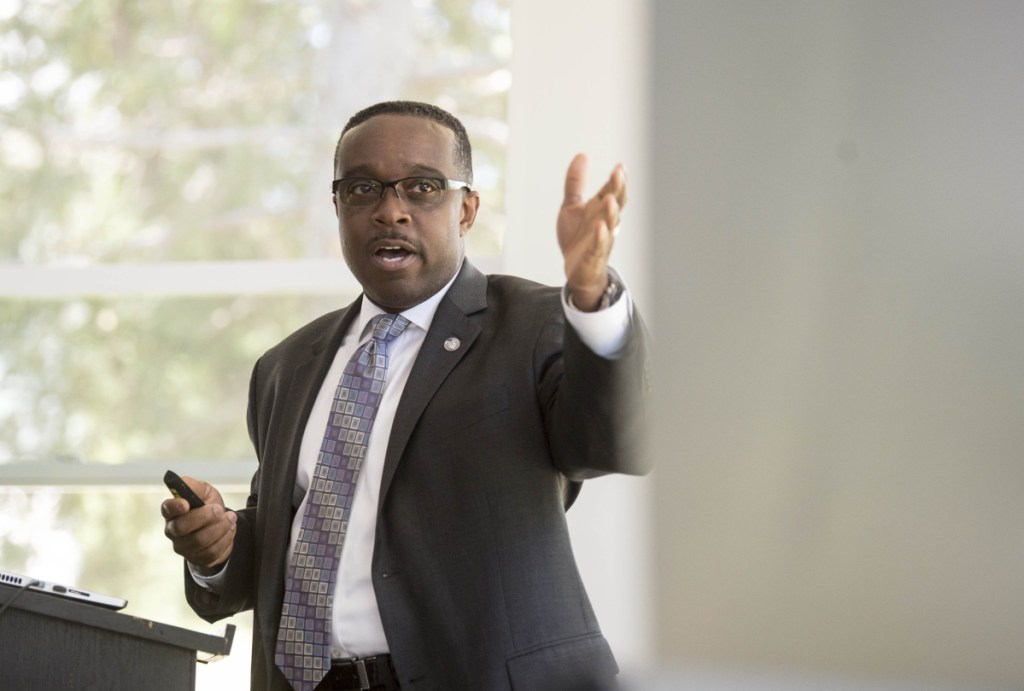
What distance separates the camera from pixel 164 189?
5.36 m

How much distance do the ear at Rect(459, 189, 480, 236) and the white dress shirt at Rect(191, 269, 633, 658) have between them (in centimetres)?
12

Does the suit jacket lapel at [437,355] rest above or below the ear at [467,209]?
below

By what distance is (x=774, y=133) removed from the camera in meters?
0.48

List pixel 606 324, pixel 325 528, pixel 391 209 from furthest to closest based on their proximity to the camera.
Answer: pixel 391 209 → pixel 325 528 → pixel 606 324

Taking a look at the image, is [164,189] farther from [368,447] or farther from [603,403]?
[603,403]

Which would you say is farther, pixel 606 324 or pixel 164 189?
pixel 164 189

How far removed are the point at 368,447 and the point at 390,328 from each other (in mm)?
228

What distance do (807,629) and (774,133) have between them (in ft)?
0.68

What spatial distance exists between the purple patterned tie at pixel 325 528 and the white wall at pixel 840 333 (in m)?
1.34

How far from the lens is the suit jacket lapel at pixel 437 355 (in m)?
1.75

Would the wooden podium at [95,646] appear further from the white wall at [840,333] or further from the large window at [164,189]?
the large window at [164,189]

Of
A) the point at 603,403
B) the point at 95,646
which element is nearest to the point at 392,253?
the point at 603,403

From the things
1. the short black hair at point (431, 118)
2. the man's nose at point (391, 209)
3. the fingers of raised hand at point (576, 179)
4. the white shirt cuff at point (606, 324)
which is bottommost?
Answer: the white shirt cuff at point (606, 324)

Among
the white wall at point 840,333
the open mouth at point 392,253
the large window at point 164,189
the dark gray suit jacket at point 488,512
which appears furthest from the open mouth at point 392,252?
the large window at point 164,189
